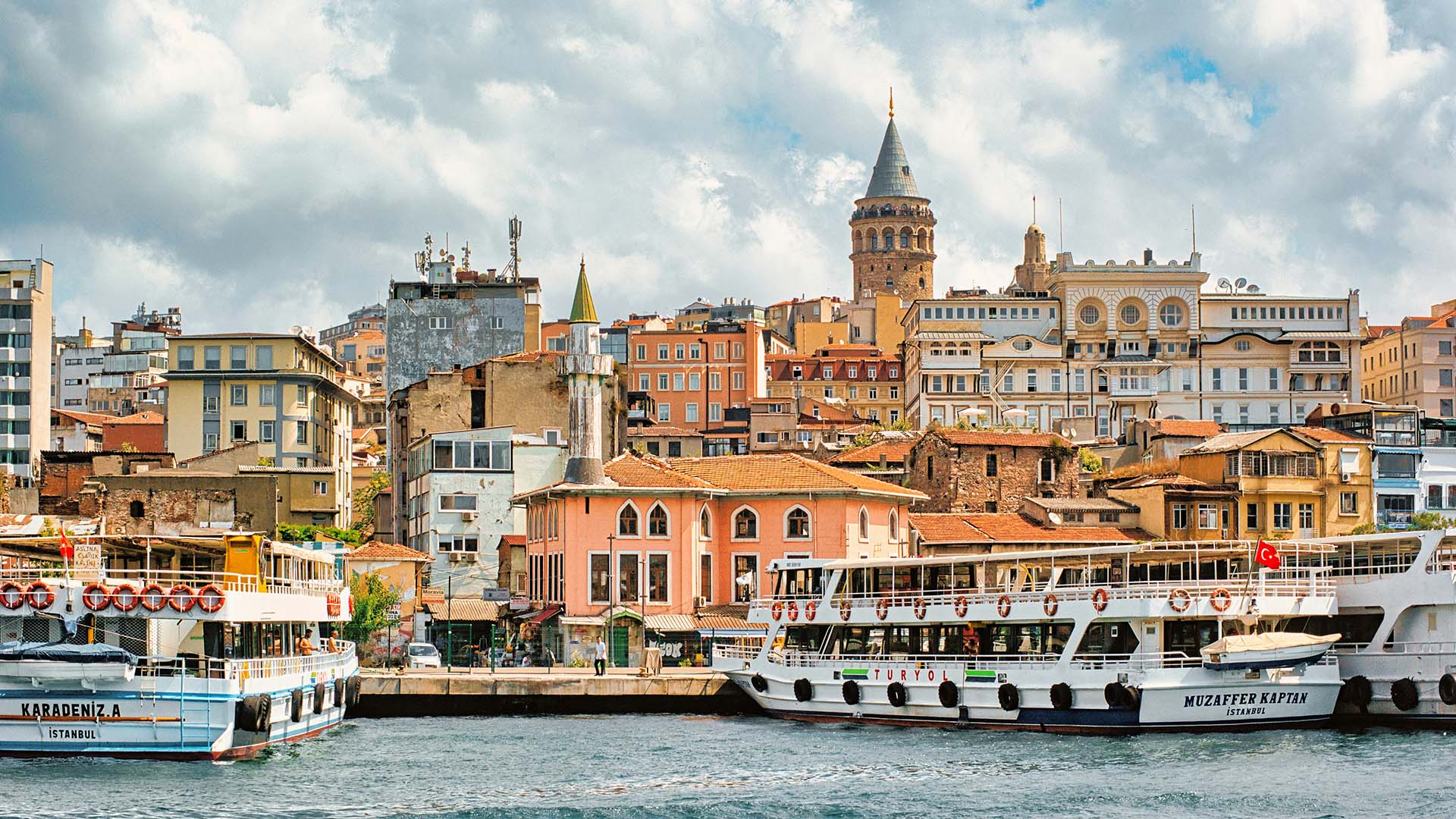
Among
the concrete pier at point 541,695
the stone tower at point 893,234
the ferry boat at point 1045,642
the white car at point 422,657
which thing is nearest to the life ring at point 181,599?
the concrete pier at point 541,695

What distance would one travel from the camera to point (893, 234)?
17162cm

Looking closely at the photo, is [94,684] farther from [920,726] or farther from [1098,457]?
[1098,457]

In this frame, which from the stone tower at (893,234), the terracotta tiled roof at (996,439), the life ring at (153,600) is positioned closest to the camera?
the life ring at (153,600)

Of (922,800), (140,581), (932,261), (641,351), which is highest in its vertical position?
(932,261)

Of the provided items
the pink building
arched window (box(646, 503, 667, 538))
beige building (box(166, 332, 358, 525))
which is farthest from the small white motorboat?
beige building (box(166, 332, 358, 525))

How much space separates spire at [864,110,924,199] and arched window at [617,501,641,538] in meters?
115

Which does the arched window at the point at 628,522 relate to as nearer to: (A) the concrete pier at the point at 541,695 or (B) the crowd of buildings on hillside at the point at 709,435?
(B) the crowd of buildings on hillside at the point at 709,435

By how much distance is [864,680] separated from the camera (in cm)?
4697

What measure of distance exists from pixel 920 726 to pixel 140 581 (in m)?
17.5

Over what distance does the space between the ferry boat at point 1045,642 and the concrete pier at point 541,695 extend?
1.13 metres

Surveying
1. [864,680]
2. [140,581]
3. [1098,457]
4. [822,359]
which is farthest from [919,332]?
[140,581]

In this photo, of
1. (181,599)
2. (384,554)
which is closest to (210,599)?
(181,599)

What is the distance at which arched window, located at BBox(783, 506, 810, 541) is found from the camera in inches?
2432

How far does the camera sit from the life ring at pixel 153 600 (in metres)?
37.1
